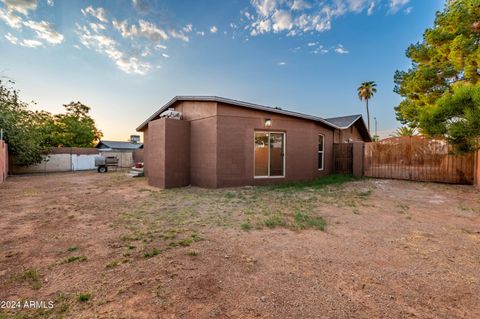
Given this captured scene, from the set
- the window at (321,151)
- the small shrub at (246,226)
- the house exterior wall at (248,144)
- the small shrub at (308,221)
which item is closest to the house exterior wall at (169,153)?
the house exterior wall at (248,144)

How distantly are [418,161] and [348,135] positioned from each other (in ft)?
17.0

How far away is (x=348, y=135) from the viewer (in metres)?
13.5

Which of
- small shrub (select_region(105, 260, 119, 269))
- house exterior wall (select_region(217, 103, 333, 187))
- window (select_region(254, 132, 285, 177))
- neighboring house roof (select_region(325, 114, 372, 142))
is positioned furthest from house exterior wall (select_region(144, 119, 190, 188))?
neighboring house roof (select_region(325, 114, 372, 142))

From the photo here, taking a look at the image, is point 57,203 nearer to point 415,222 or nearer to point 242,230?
point 242,230

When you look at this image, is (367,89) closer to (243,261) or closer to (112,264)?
(243,261)

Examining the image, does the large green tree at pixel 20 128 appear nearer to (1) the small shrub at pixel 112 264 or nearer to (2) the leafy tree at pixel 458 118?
(1) the small shrub at pixel 112 264

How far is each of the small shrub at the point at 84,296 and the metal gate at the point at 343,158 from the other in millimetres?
11516

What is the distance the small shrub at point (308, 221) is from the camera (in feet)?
12.1

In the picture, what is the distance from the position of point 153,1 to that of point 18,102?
13552 mm

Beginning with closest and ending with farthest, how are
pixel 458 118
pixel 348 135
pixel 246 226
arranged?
pixel 246 226 < pixel 458 118 < pixel 348 135

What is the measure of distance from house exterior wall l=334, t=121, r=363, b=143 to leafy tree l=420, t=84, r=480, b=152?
5724mm

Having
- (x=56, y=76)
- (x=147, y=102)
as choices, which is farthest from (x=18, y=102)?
(x=147, y=102)

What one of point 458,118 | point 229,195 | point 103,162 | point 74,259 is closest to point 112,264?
point 74,259

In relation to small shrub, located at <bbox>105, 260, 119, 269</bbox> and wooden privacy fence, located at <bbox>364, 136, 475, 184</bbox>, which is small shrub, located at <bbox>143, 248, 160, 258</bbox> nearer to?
small shrub, located at <bbox>105, 260, 119, 269</bbox>
